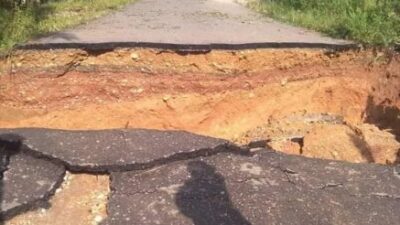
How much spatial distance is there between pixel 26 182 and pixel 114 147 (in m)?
0.85

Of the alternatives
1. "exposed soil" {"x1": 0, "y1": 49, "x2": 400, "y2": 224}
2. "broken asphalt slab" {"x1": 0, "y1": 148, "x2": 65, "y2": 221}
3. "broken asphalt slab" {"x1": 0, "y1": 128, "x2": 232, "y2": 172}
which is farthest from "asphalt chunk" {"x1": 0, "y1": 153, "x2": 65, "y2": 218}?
"exposed soil" {"x1": 0, "y1": 49, "x2": 400, "y2": 224}

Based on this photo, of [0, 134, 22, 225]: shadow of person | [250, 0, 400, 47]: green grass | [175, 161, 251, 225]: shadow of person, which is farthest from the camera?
[250, 0, 400, 47]: green grass

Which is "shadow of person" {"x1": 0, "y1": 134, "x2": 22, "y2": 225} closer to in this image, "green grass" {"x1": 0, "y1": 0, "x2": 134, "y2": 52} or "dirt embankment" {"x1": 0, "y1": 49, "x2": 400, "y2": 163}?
"dirt embankment" {"x1": 0, "y1": 49, "x2": 400, "y2": 163}

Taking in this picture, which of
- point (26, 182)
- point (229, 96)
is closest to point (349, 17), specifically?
point (229, 96)

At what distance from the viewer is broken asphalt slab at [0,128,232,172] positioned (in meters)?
4.35

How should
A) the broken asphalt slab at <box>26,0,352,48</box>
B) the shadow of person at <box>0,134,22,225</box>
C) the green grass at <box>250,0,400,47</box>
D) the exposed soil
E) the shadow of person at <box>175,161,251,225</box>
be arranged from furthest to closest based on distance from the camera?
the green grass at <box>250,0,400,47</box> → the broken asphalt slab at <box>26,0,352,48</box> → the exposed soil → the shadow of person at <box>0,134,22,225</box> → the shadow of person at <box>175,161,251,225</box>

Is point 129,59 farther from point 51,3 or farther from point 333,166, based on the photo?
point 51,3

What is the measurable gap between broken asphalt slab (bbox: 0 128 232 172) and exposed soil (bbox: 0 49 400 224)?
1.10 meters

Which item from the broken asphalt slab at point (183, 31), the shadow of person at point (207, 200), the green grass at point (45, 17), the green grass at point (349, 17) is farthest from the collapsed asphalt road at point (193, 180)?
the green grass at point (349, 17)

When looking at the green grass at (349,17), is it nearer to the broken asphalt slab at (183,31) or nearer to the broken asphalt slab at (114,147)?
the broken asphalt slab at (183,31)

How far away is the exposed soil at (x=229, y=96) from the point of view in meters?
6.02

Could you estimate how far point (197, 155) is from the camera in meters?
4.58

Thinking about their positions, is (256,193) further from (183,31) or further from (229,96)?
(183,31)

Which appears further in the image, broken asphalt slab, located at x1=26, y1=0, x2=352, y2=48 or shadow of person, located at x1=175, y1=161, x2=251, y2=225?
broken asphalt slab, located at x1=26, y1=0, x2=352, y2=48
